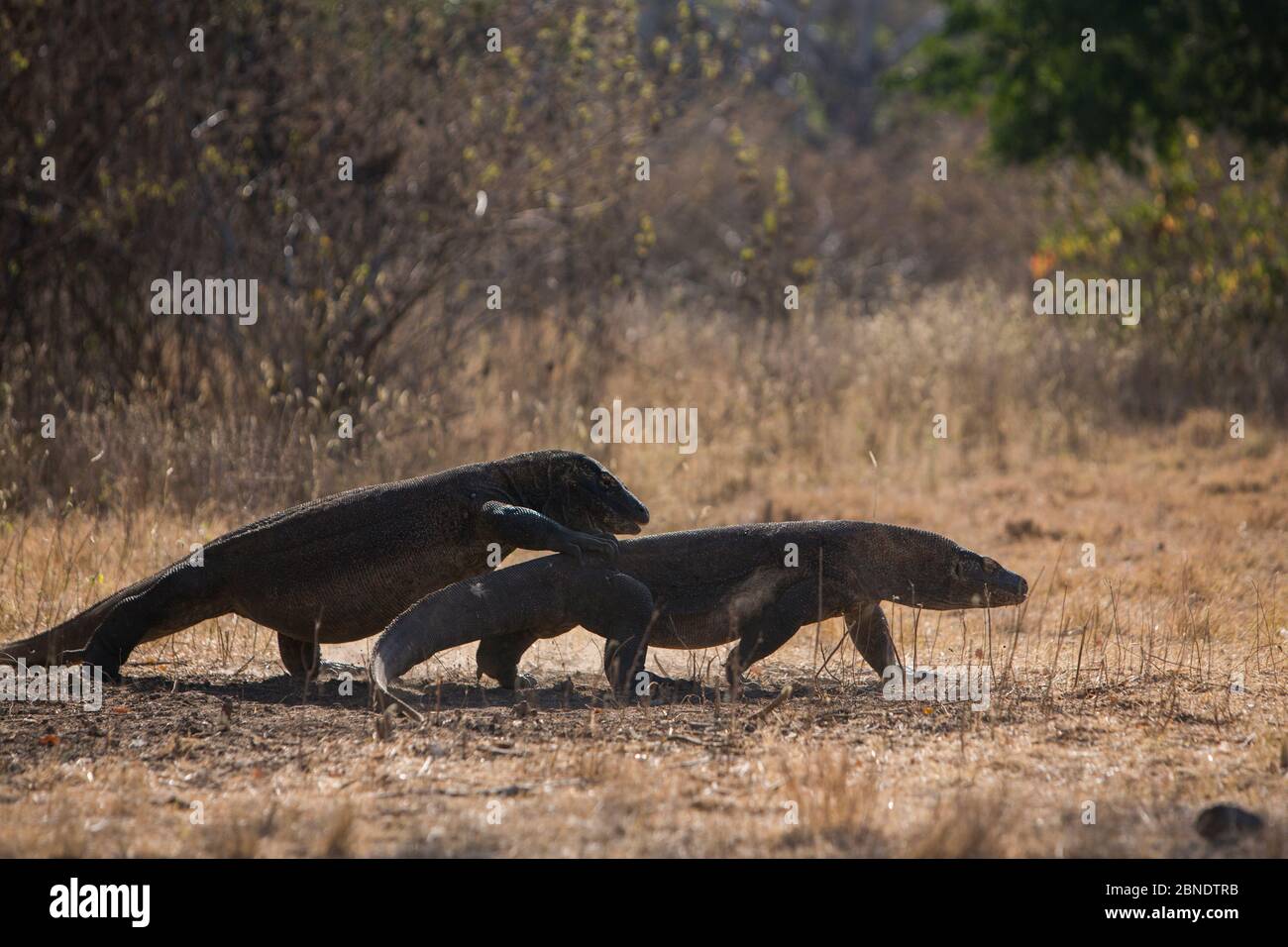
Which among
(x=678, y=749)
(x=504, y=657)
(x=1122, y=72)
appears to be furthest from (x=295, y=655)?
(x=1122, y=72)

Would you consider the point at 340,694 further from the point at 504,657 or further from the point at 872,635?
the point at 872,635

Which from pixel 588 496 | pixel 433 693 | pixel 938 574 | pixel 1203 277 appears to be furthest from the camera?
pixel 1203 277

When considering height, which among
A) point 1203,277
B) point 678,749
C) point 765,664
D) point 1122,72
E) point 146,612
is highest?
point 1122,72

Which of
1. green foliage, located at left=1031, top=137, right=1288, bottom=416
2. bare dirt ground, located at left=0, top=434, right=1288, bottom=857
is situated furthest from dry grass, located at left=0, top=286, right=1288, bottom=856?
green foliage, located at left=1031, top=137, right=1288, bottom=416

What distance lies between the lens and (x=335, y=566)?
661 centimetres

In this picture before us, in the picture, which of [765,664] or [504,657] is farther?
[765,664]

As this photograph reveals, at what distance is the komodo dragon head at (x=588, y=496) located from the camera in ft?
23.2

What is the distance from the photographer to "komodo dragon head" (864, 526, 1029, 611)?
7.26m

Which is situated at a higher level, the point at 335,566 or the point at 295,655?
the point at 335,566

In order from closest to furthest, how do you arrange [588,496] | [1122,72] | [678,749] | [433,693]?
[678,749]
[433,693]
[588,496]
[1122,72]

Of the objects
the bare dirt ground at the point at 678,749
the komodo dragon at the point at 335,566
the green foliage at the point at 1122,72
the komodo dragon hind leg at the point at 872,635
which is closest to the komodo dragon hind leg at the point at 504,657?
the bare dirt ground at the point at 678,749

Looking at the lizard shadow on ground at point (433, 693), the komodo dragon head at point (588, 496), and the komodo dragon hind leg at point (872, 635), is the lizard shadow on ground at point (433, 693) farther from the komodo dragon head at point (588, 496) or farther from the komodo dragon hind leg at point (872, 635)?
the komodo dragon head at point (588, 496)

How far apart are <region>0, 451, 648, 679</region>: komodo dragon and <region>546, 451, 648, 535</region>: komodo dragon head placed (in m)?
0.23

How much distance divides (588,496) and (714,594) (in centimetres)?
72
